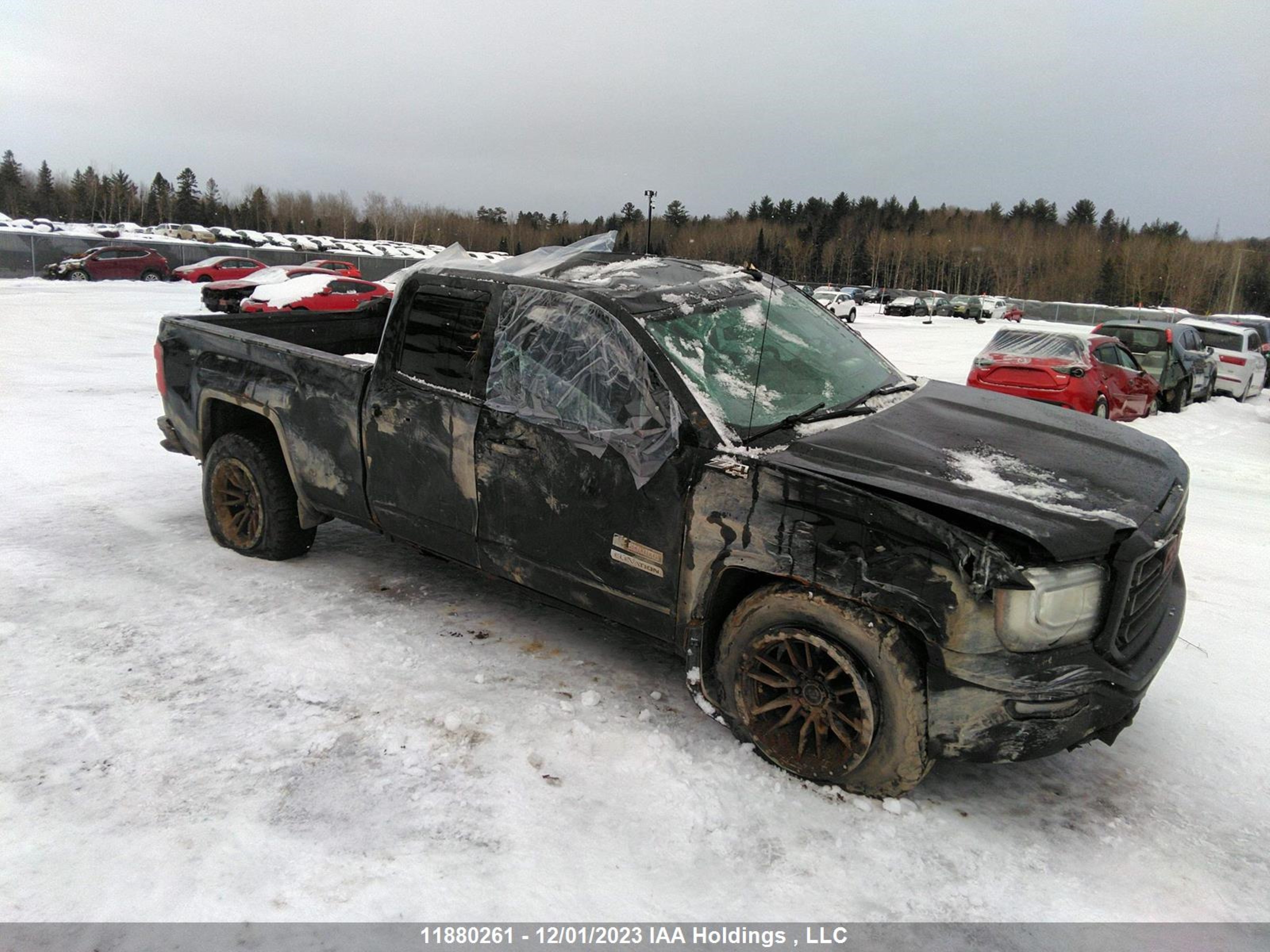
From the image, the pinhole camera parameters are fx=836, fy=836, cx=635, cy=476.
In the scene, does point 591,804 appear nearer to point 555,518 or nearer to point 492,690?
point 492,690

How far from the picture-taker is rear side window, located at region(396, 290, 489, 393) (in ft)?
12.9

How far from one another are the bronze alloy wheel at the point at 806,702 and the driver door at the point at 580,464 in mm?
427

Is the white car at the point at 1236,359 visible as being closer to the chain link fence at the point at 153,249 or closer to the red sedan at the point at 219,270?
the red sedan at the point at 219,270

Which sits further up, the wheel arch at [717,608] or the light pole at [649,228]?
the light pole at [649,228]

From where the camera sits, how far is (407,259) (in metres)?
49.1

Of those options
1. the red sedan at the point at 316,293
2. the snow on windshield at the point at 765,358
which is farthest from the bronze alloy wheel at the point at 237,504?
the red sedan at the point at 316,293

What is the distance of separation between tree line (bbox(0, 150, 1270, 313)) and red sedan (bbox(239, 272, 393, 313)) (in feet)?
137

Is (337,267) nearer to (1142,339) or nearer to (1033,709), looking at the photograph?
(1142,339)

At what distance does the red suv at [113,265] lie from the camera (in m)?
32.8

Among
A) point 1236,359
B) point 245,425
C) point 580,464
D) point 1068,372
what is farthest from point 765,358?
point 1236,359

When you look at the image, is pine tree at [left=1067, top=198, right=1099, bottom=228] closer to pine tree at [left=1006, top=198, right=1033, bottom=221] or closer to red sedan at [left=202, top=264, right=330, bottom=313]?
pine tree at [left=1006, top=198, right=1033, bottom=221]

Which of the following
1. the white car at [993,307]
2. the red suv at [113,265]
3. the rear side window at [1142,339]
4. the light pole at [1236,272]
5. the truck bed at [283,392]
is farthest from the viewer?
the light pole at [1236,272]

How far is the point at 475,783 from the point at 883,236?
357 feet

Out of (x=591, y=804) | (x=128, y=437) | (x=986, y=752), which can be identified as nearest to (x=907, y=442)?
(x=986, y=752)
